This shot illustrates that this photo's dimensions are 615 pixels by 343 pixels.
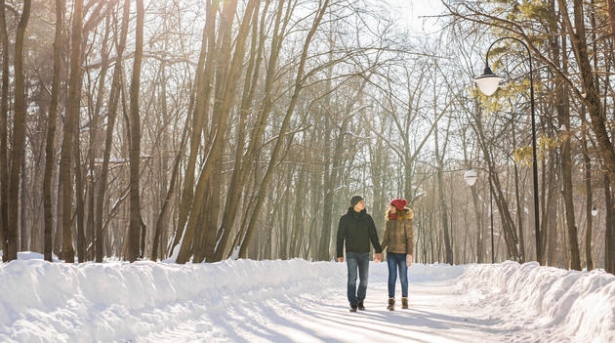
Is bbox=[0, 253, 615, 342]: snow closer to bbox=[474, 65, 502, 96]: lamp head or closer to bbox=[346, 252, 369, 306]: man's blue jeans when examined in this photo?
bbox=[346, 252, 369, 306]: man's blue jeans

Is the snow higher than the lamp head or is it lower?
Result: lower

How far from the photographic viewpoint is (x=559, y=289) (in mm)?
7945

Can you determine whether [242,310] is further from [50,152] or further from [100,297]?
[50,152]

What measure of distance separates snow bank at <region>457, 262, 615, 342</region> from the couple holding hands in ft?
5.95

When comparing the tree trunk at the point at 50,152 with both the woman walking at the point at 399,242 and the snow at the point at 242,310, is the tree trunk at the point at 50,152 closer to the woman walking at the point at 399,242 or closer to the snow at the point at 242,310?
the snow at the point at 242,310

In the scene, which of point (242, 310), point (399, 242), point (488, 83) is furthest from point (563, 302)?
point (488, 83)

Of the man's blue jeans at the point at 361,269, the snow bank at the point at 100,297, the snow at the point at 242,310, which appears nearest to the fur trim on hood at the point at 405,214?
the man's blue jeans at the point at 361,269

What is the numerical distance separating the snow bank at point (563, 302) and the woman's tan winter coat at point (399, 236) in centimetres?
184

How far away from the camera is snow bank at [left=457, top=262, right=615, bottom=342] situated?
5.88 m

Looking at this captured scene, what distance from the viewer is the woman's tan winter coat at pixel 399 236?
11156 mm

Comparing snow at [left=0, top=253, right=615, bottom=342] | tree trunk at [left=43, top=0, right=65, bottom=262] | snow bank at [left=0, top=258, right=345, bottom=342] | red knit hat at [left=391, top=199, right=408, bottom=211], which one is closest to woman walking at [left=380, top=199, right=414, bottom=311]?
red knit hat at [left=391, top=199, right=408, bottom=211]

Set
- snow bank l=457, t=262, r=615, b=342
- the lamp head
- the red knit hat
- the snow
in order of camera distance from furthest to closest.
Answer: the lamp head, the red knit hat, snow bank l=457, t=262, r=615, b=342, the snow

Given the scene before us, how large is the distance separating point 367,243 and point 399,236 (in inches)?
23.9

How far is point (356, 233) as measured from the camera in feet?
36.0
